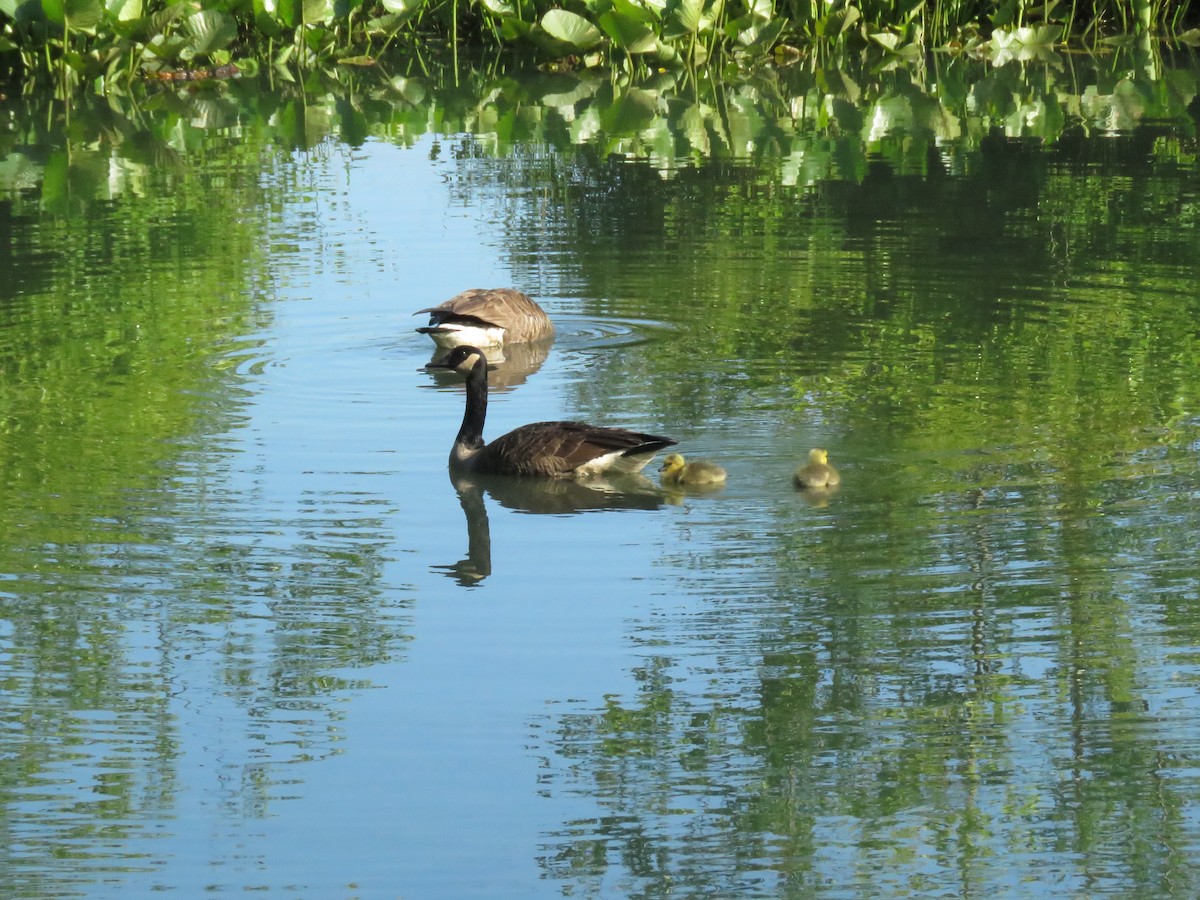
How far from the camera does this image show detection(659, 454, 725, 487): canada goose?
900 centimetres

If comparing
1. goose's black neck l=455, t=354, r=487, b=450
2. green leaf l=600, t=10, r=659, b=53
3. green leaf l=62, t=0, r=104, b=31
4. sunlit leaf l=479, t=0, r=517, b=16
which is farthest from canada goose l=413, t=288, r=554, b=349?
sunlit leaf l=479, t=0, r=517, b=16

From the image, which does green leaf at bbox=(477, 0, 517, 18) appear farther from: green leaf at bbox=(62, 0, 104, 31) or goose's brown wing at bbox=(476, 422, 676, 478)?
goose's brown wing at bbox=(476, 422, 676, 478)

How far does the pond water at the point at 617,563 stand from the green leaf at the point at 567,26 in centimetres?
1227

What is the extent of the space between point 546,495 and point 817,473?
4.48 feet

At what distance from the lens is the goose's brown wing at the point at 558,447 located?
29.9 ft

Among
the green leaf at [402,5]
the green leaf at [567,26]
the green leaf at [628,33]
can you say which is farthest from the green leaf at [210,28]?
the green leaf at [628,33]

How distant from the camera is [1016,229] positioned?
51.2 feet

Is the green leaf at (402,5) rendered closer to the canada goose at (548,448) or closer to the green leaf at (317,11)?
the green leaf at (317,11)

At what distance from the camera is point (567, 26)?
94.4 ft

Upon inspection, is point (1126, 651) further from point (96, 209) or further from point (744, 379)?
point (96, 209)

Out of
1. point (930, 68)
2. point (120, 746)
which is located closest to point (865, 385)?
point (120, 746)

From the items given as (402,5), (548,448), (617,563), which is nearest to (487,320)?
(548,448)

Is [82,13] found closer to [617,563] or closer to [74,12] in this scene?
[74,12]

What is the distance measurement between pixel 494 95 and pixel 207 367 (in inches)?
651
